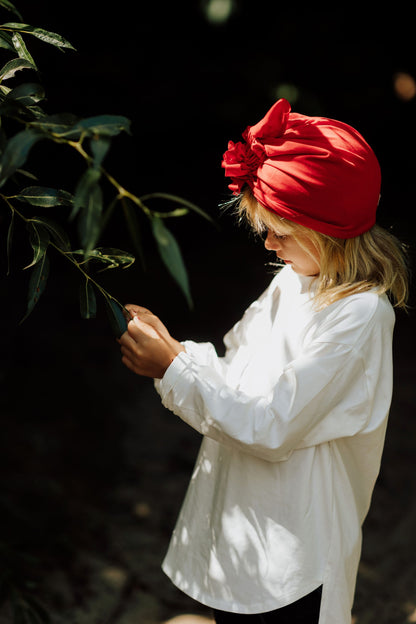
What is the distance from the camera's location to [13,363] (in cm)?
365

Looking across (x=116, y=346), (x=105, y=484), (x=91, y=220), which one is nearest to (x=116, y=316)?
(x=91, y=220)

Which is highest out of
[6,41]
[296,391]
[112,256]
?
[6,41]

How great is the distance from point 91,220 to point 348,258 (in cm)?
59

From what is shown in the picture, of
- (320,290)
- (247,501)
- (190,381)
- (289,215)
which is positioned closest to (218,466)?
(247,501)

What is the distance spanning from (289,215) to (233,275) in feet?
12.0

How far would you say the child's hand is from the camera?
1150mm

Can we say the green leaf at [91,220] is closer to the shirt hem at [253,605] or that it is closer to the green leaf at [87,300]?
the green leaf at [87,300]

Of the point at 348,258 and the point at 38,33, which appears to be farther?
the point at 348,258

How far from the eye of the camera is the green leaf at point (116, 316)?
3.67 ft

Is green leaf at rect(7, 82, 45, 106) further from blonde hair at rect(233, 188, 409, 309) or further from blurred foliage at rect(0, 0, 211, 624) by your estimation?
blonde hair at rect(233, 188, 409, 309)

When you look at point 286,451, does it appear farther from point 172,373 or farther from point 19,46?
point 19,46

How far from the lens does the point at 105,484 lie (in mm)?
2908

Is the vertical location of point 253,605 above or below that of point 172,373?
below

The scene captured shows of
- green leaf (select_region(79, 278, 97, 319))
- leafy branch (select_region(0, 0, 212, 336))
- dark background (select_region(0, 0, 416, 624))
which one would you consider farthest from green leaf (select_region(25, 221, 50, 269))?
dark background (select_region(0, 0, 416, 624))
